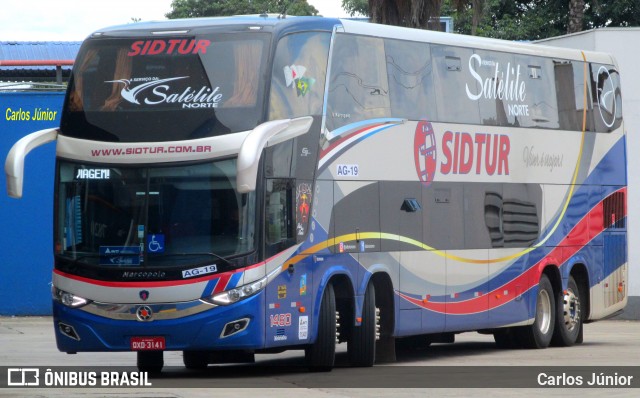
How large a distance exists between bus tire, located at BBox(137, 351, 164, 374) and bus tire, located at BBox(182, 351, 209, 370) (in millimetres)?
581

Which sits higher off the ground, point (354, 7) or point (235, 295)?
point (354, 7)

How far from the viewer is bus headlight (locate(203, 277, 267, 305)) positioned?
48.9 ft

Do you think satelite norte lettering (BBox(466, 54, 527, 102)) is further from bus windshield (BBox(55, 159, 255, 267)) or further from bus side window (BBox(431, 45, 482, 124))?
bus windshield (BBox(55, 159, 255, 267))

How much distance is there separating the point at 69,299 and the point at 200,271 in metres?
1.64

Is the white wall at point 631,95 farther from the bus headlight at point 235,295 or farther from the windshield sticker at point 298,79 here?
the bus headlight at point 235,295

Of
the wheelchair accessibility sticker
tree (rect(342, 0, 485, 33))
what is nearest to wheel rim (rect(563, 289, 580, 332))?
tree (rect(342, 0, 485, 33))

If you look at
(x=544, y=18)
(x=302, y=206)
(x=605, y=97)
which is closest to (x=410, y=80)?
(x=302, y=206)

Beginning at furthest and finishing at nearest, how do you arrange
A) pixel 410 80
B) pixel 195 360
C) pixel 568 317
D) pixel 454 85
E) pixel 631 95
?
pixel 631 95 < pixel 568 317 < pixel 454 85 < pixel 410 80 < pixel 195 360

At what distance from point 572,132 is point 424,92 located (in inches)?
174

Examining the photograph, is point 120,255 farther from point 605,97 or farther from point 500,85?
point 605,97

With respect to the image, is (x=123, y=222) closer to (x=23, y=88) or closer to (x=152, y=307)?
(x=152, y=307)

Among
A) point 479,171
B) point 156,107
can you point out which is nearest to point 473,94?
point 479,171

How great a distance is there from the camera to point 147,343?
15.0 metres

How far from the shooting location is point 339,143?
16719 mm
